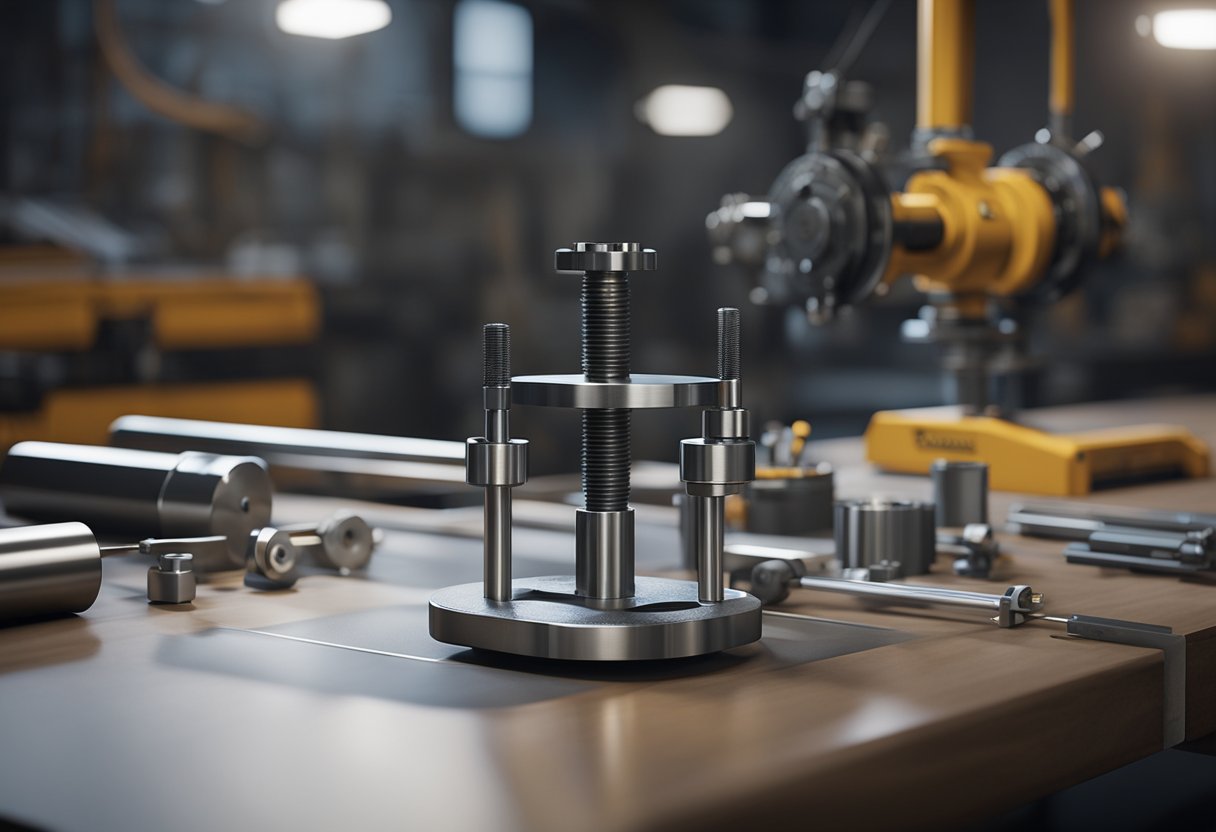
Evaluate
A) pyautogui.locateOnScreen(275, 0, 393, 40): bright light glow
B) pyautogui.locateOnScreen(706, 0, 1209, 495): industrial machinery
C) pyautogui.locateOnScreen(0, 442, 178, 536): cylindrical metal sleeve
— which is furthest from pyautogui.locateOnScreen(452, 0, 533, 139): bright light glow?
pyautogui.locateOnScreen(0, 442, 178, 536): cylindrical metal sleeve

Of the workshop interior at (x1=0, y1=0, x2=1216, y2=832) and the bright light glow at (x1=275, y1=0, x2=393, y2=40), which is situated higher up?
the bright light glow at (x1=275, y1=0, x2=393, y2=40)

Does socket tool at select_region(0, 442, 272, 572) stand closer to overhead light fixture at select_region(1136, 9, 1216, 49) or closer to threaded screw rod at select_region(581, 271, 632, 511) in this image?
threaded screw rod at select_region(581, 271, 632, 511)

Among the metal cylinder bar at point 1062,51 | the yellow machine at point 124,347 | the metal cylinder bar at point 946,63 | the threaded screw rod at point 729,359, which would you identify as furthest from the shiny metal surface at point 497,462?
the yellow machine at point 124,347

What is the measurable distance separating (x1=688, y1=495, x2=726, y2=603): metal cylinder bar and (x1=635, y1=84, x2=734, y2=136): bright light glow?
15.1ft

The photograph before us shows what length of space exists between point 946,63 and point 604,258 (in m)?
0.99

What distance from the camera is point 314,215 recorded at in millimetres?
4414

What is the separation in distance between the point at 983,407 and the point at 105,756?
124 centimetres

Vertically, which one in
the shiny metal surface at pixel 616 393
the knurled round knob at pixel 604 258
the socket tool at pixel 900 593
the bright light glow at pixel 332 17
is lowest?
the socket tool at pixel 900 593

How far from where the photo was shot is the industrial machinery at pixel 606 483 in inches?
30.8

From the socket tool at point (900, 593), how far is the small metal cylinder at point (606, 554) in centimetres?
18

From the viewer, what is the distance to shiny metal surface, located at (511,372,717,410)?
2.57 feet

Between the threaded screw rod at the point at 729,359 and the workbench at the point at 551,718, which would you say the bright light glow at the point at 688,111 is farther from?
the threaded screw rod at the point at 729,359

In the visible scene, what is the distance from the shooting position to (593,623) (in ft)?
2.51

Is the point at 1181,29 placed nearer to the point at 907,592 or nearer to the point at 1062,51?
the point at 1062,51
